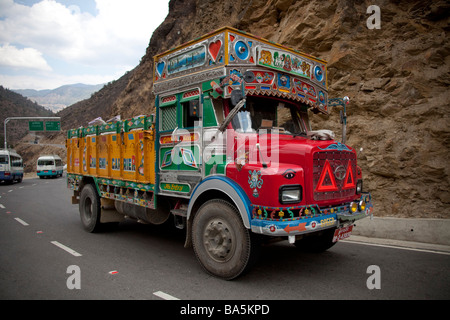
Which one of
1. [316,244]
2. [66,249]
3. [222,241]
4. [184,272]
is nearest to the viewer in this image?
[222,241]

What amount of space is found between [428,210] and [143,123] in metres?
7.12

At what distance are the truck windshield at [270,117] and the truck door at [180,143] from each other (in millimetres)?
685

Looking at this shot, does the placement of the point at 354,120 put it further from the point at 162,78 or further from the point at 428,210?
the point at 162,78

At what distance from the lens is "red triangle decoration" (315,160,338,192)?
428 cm

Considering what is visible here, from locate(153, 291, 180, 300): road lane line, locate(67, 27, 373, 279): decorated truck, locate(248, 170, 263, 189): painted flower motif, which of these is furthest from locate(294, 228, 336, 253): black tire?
locate(153, 291, 180, 300): road lane line

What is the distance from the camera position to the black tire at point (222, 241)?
421 centimetres

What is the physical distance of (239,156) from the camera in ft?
14.4

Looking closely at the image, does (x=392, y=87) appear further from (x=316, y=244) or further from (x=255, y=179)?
(x=255, y=179)

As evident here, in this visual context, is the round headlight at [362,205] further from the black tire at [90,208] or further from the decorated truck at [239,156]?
the black tire at [90,208]

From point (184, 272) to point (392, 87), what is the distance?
27.7 feet

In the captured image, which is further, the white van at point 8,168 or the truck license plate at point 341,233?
the white van at point 8,168

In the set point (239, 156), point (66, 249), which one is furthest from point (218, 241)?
point (66, 249)

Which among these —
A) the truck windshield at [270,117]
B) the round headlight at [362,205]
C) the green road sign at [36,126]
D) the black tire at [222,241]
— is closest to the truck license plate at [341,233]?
the round headlight at [362,205]
